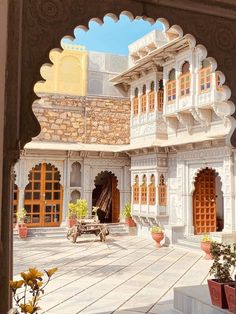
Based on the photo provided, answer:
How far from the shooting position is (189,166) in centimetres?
1171

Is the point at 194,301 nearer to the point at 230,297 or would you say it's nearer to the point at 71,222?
the point at 230,297

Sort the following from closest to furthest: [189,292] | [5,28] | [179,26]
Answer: [5,28] → [179,26] → [189,292]

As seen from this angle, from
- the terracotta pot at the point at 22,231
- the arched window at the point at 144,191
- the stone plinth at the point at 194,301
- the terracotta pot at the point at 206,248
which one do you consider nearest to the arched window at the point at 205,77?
the arched window at the point at 144,191

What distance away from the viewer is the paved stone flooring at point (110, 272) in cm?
545

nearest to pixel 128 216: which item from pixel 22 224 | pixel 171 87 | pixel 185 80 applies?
pixel 22 224

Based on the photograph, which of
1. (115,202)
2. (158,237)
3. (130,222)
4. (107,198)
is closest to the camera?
(158,237)

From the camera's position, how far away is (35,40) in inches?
112

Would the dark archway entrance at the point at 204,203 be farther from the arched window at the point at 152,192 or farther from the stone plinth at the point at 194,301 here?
the stone plinth at the point at 194,301

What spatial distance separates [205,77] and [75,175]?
660cm

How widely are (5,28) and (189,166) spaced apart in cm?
961

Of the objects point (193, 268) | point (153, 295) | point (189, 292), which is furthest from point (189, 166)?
point (189, 292)

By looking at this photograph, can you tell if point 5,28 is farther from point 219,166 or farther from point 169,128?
point 169,128

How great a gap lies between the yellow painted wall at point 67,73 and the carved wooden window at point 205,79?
591cm

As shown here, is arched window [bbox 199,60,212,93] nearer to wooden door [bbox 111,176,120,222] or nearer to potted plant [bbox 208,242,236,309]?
wooden door [bbox 111,176,120,222]
